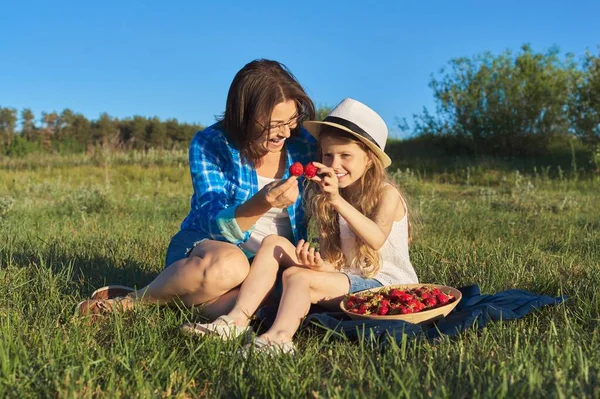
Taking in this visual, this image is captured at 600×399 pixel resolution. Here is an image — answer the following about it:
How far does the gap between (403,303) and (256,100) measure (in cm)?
130

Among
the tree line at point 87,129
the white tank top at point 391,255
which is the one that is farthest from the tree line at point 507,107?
the white tank top at point 391,255

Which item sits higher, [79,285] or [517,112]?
[517,112]

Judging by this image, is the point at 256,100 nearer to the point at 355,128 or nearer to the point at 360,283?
the point at 355,128

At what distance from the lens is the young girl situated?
3014mm

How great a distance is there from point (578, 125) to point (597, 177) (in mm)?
2737

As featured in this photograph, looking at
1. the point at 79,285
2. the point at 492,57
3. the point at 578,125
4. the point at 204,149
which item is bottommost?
the point at 79,285

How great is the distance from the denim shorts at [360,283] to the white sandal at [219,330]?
2.34 ft

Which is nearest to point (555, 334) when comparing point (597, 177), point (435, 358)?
point (435, 358)

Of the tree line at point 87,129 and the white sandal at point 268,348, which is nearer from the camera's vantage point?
the white sandal at point 268,348

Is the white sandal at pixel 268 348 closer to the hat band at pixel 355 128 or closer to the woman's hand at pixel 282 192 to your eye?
the woman's hand at pixel 282 192

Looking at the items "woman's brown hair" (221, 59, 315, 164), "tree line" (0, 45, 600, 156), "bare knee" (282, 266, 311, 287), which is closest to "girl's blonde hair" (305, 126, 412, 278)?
"woman's brown hair" (221, 59, 315, 164)

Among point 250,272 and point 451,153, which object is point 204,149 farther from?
point 451,153

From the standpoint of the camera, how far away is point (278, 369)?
2256mm

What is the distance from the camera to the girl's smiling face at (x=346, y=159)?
3334 mm
